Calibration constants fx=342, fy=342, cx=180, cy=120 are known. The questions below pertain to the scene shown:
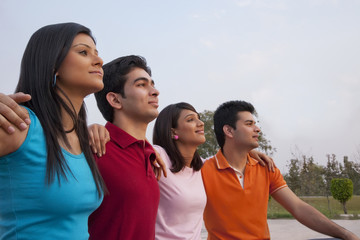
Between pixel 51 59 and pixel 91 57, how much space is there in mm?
253

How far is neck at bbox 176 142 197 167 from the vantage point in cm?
371

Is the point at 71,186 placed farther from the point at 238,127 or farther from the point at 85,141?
the point at 238,127

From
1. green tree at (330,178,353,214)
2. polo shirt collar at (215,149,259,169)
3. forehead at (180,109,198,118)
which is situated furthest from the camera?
green tree at (330,178,353,214)

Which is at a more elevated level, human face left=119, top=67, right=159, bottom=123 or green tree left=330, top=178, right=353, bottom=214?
human face left=119, top=67, right=159, bottom=123

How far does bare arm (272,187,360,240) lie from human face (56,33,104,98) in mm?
2726

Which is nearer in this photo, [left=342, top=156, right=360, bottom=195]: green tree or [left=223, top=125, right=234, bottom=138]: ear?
[left=223, top=125, right=234, bottom=138]: ear

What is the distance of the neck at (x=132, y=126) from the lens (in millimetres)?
2883

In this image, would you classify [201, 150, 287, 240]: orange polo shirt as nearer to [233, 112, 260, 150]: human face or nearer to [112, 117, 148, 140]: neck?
[233, 112, 260, 150]: human face

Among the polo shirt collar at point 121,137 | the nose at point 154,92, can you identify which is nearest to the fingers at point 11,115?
the polo shirt collar at point 121,137

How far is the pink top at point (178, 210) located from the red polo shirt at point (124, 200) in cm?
60

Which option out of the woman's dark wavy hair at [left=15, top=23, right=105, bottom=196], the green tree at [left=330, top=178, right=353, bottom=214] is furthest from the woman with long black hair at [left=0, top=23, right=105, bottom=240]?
the green tree at [left=330, top=178, right=353, bottom=214]

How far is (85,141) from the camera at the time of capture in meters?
2.19

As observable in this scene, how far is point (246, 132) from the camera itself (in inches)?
173

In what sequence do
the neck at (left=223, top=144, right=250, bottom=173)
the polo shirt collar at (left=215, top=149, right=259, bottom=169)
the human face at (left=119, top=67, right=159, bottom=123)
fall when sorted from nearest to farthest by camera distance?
1. the human face at (left=119, top=67, right=159, bottom=123)
2. the polo shirt collar at (left=215, top=149, right=259, bottom=169)
3. the neck at (left=223, top=144, right=250, bottom=173)
